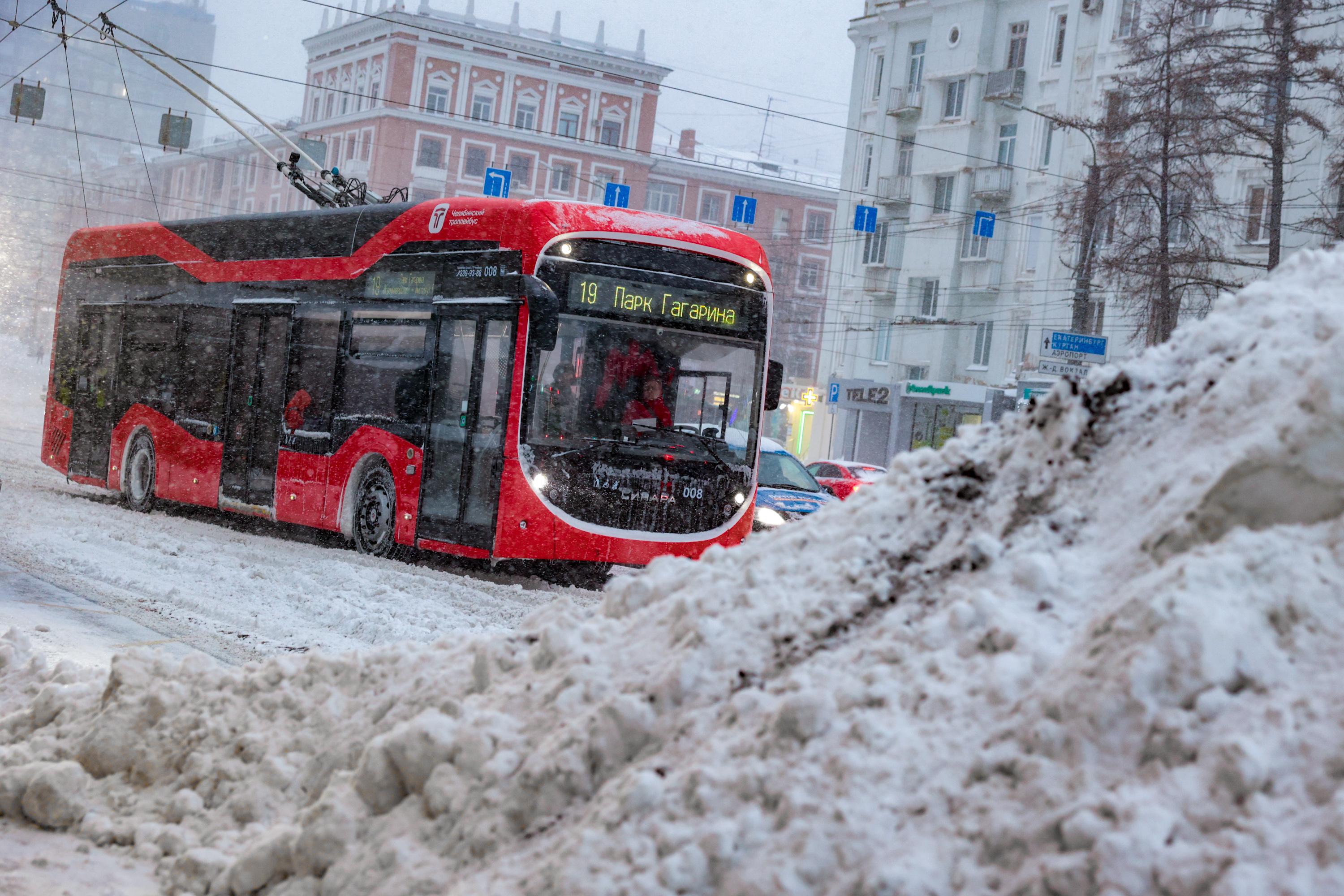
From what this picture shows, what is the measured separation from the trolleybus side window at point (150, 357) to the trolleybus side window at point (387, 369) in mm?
3823

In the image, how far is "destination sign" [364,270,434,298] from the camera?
12312 millimetres

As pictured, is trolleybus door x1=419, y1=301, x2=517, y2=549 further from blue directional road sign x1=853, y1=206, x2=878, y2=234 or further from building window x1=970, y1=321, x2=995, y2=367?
building window x1=970, y1=321, x2=995, y2=367

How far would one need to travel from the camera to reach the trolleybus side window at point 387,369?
12.2 m

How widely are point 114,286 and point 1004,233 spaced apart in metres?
31.1

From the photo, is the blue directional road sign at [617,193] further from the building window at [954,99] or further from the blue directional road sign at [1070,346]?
the blue directional road sign at [1070,346]

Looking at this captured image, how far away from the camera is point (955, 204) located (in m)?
44.6

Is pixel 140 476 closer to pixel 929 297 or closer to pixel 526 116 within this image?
pixel 929 297

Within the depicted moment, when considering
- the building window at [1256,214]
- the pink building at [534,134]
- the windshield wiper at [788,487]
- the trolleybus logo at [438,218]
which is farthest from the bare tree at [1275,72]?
the pink building at [534,134]

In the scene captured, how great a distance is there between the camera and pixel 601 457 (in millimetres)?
11258

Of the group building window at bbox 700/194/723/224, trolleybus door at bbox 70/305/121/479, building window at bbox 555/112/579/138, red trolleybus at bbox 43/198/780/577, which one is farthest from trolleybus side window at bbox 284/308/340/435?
building window at bbox 700/194/723/224

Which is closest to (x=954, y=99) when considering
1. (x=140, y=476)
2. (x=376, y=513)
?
(x=140, y=476)

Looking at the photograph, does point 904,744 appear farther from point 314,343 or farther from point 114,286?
point 114,286

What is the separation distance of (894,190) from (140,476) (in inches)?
1398

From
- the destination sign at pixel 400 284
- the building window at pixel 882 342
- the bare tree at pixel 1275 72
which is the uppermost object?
the bare tree at pixel 1275 72
